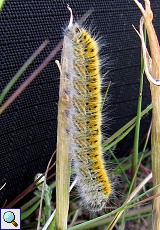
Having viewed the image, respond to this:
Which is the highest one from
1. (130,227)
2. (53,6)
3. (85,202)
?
(53,6)

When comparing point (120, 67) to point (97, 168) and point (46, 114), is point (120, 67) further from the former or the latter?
point (97, 168)

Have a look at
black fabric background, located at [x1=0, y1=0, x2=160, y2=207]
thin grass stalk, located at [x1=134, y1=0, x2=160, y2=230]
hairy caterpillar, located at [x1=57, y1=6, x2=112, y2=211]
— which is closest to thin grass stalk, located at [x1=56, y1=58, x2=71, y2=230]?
hairy caterpillar, located at [x1=57, y1=6, x2=112, y2=211]

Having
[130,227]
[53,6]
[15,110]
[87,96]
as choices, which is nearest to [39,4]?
[53,6]

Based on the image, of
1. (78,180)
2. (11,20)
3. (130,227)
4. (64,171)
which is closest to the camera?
(64,171)

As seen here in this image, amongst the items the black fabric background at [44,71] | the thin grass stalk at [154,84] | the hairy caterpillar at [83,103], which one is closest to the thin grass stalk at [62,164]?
the hairy caterpillar at [83,103]

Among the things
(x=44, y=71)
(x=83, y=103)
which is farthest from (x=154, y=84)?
(x=44, y=71)

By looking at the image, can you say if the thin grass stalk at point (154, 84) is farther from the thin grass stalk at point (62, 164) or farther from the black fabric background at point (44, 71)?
the black fabric background at point (44, 71)

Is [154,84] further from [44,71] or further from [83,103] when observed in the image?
[44,71]
